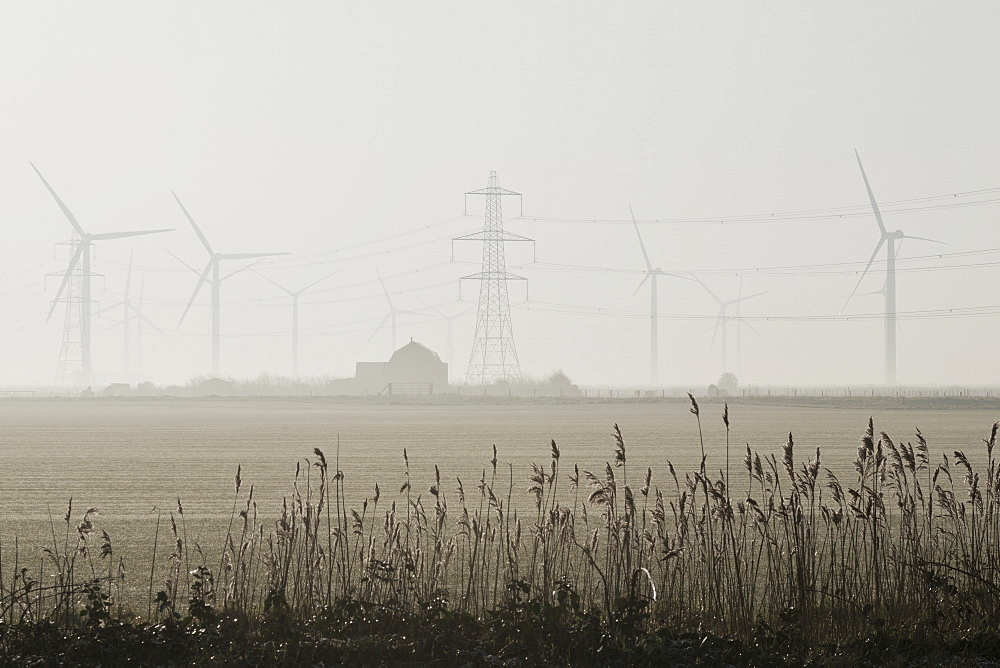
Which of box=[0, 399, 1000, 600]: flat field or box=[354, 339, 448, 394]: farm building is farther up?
box=[354, 339, 448, 394]: farm building

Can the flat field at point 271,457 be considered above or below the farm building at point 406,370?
below

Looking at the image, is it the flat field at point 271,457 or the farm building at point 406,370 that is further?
the farm building at point 406,370

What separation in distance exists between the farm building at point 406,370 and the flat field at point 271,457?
98159mm

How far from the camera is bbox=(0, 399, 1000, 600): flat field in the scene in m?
19.1

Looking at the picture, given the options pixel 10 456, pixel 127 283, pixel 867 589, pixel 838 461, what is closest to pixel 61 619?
pixel 867 589

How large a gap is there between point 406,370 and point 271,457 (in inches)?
5177

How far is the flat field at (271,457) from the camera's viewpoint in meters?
19.1

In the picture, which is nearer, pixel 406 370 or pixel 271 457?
pixel 271 457

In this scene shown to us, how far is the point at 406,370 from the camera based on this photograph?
543ft

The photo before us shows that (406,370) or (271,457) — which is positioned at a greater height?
(406,370)

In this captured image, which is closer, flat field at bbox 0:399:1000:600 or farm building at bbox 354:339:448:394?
flat field at bbox 0:399:1000:600

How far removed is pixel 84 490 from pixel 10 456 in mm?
12678

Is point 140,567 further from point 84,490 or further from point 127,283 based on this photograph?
point 127,283

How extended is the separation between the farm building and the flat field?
9816cm
